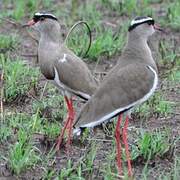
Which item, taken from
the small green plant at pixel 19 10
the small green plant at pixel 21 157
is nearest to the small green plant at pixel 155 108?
the small green plant at pixel 21 157

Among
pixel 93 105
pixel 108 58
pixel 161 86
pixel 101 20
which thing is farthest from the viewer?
pixel 101 20

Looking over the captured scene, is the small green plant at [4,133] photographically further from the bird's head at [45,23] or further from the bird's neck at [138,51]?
the bird's neck at [138,51]

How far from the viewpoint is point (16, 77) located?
25.5 ft

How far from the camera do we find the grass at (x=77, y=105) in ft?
19.4

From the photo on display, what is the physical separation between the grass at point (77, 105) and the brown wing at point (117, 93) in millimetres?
365

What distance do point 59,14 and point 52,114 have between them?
330 cm

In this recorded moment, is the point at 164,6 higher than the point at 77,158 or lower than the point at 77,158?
higher

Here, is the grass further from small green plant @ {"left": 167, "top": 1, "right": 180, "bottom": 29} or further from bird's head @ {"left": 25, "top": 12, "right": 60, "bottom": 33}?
bird's head @ {"left": 25, "top": 12, "right": 60, "bottom": 33}

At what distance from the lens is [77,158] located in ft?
20.4

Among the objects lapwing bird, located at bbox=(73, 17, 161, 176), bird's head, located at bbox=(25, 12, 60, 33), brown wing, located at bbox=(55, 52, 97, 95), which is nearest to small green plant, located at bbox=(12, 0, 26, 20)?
bird's head, located at bbox=(25, 12, 60, 33)

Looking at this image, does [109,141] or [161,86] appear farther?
[161,86]

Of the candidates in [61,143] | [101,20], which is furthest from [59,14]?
[61,143]

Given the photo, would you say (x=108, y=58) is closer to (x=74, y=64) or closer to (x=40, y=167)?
(x=74, y=64)

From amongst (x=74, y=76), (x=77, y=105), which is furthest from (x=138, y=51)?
(x=77, y=105)
